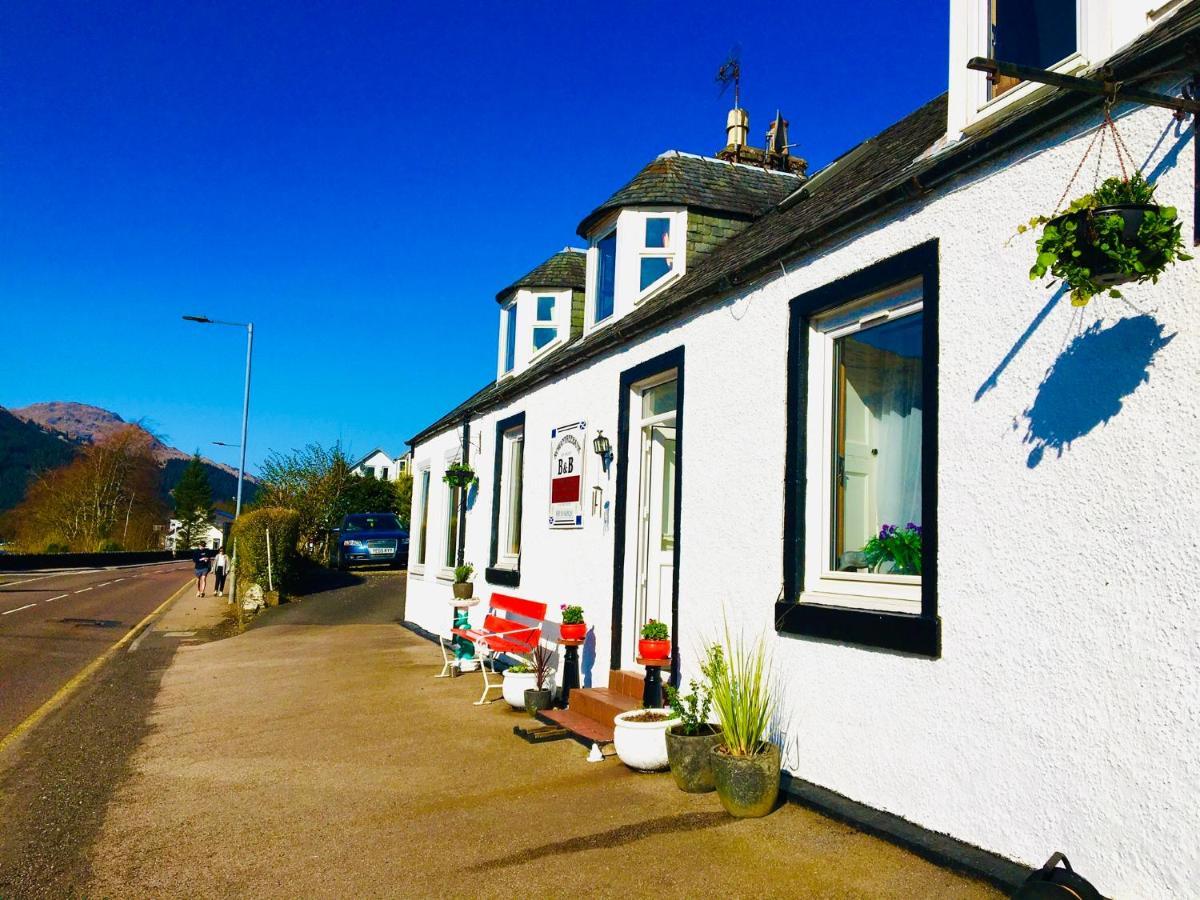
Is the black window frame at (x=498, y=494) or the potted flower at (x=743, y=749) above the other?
the black window frame at (x=498, y=494)

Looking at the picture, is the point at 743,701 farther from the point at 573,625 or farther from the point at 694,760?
the point at 573,625

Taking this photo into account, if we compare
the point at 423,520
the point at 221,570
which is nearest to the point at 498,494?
the point at 423,520

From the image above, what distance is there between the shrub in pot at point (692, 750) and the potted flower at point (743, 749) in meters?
0.15

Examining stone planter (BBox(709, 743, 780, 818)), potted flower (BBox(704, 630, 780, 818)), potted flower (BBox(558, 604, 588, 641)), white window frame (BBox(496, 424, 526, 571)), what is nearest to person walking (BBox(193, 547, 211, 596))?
white window frame (BBox(496, 424, 526, 571))

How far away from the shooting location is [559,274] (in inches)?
516

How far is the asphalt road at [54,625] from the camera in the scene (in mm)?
10954

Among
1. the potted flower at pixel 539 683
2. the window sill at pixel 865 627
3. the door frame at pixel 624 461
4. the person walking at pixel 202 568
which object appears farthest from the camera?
the person walking at pixel 202 568

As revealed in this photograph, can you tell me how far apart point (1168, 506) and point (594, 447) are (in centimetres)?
582

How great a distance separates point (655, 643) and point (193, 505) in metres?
93.4

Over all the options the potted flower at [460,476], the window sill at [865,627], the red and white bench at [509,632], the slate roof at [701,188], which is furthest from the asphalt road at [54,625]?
the slate roof at [701,188]

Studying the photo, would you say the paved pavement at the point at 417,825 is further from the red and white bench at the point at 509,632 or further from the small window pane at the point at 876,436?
the small window pane at the point at 876,436

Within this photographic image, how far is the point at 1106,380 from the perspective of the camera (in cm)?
387

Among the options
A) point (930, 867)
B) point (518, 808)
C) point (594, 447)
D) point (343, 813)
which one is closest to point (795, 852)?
point (930, 867)

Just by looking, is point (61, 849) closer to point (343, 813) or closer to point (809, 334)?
point (343, 813)
